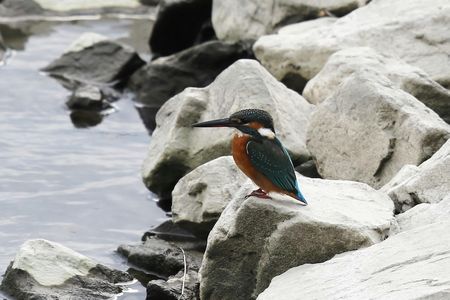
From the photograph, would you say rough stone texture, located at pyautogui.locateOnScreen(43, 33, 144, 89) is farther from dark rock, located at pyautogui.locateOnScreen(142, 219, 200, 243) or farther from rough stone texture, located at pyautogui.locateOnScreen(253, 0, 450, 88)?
dark rock, located at pyautogui.locateOnScreen(142, 219, 200, 243)

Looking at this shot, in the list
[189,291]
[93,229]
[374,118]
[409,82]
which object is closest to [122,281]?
[189,291]

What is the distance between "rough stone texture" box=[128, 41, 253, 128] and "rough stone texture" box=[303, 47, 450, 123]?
276 centimetres

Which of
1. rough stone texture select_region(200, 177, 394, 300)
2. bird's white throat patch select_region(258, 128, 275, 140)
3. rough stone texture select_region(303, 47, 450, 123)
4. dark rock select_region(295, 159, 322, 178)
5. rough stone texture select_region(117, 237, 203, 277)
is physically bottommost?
rough stone texture select_region(117, 237, 203, 277)

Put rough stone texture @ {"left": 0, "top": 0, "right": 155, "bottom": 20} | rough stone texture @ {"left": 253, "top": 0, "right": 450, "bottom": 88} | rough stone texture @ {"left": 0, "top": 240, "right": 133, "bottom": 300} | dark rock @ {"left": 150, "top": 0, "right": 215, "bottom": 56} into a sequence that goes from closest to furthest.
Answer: rough stone texture @ {"left": 0, "top": 240, "right": 133, "bottom": 300}, rough stone texture @ {"left": 253, "top": 0, "right": 450, "bottom": 88}, dark rock @ {"left": 150, "top": 0, "right": 215, "bottom": 56}, rough stone texture @ {"left": 0, "top": 0, "right": 155, "bottom": 20}

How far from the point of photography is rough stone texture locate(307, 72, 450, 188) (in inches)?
295

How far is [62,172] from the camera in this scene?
31.5 ft

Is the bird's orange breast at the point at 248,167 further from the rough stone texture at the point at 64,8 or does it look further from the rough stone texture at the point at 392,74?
the rough stone texture at the point at 64,8

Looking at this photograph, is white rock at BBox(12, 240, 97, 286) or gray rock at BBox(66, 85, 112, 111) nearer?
white rock at BBox(12, 240, 97, 286)

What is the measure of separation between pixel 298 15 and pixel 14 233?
4.68 m

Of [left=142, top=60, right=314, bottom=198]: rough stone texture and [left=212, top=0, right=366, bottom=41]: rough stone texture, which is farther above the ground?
[left=142, top=60, right=314, bottom=198]: rough stone texture

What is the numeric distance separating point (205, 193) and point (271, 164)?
1.50m

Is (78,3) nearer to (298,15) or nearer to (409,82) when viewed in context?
(298,15)

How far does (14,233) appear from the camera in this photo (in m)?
8.17

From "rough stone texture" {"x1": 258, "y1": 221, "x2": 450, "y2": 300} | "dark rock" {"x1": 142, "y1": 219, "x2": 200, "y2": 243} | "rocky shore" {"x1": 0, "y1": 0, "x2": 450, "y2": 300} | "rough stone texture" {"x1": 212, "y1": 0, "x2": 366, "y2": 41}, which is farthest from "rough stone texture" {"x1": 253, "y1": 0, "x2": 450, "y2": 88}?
"rough stone texture" {"x1": 258, "y1": 221, "x2": 450, "y2": 300}
